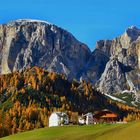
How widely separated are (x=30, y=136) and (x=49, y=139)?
1553 centimetres

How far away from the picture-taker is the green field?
11647 centimetres

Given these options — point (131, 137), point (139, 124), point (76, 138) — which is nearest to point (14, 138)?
point (76, 138)

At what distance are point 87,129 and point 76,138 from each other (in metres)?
26.3

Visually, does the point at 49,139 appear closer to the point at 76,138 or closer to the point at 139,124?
the point at 76,138

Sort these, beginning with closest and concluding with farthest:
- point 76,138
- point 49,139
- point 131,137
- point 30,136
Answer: point 131,137, point 76,138, point 49,139, point 30,136

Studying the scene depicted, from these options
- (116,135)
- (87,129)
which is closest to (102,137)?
(116,135)

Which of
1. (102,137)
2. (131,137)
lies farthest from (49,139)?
(131,137)

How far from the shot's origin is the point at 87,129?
501 ft

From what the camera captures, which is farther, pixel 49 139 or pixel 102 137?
pixel 49 139

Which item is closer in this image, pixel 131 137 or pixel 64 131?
pixel 131 137

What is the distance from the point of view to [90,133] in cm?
13838

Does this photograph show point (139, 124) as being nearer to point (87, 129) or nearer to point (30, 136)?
point (87, 129)

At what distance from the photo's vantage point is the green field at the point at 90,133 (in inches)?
4585

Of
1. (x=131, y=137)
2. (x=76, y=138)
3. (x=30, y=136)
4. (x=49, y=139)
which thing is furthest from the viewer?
(x=30, y=136)
